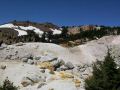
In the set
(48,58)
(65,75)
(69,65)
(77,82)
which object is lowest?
(77,82)

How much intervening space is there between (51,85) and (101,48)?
24.0m

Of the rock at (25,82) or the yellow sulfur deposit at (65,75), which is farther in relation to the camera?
the yellow sulfur deposit at (65,75)

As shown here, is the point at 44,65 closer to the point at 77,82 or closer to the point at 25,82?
the point at 25,82

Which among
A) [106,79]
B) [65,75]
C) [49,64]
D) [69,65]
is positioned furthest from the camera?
[69,65]

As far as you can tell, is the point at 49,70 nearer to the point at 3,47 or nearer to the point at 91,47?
the point at 3,47

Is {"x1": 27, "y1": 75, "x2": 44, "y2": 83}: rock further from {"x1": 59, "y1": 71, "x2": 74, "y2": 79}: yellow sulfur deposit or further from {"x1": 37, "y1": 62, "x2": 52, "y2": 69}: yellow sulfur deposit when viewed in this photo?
{"x1": 37, "y1": 62, "x2": 52, "y2": 69}: yellow sulfur deposit

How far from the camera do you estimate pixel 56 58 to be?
191 feet

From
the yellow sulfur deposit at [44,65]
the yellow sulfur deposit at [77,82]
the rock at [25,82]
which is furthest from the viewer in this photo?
the yellow sulfur deposit at [44,65]

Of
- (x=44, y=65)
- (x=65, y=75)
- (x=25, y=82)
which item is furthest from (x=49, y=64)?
(x=25, y=82)

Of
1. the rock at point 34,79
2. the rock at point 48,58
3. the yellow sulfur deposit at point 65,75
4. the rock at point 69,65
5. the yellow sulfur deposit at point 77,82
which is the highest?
the rock at point 48,58

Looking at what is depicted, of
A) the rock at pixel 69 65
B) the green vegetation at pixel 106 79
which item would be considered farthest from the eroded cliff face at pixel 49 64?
the green vegetation at pixel 106 79

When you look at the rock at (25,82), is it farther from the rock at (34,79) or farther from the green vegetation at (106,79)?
the green vegetation at (106,79)

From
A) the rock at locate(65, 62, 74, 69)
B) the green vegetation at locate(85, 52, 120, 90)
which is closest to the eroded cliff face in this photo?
the rock at locate(65, 62, 74, 69)

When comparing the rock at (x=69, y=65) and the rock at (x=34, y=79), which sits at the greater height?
the rock at (x=69, y=65)
